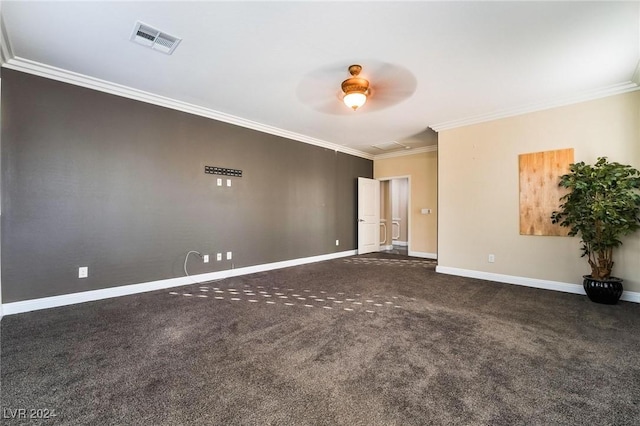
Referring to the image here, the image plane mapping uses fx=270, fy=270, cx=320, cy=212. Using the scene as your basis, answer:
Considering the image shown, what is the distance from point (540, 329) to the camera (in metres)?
2.54

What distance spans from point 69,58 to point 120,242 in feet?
7.05

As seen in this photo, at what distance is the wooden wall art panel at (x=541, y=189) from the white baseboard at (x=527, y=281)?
0.71 m

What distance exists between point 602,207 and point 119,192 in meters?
6.02

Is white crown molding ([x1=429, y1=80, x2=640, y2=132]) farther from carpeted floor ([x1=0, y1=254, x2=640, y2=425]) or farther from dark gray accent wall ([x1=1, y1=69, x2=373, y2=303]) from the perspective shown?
dark gray accent wall ([x1=1, y1=69, x2=373, y2=303])

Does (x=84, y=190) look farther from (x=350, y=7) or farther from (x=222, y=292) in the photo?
(x=350, y=7)

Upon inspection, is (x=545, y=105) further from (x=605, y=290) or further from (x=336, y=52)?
(x=336, y=52)

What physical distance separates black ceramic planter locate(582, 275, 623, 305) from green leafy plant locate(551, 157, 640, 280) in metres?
0.13

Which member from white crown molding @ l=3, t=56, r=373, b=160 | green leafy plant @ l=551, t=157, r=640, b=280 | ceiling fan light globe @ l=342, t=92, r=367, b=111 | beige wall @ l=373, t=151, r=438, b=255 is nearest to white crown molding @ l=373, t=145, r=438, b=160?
beige wall @ l=373, t=151, r=438, b=255

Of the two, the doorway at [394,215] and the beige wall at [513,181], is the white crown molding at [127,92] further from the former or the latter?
the doorway at [394,215]

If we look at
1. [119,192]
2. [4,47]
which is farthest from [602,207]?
[4,47]

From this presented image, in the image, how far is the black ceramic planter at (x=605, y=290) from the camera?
3201mm

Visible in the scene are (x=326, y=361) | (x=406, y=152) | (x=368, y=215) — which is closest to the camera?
(x=326, y=361)

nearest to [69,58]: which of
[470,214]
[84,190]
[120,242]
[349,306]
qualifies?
[84,190]

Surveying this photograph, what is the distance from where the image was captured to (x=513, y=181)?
4230 millimetres
